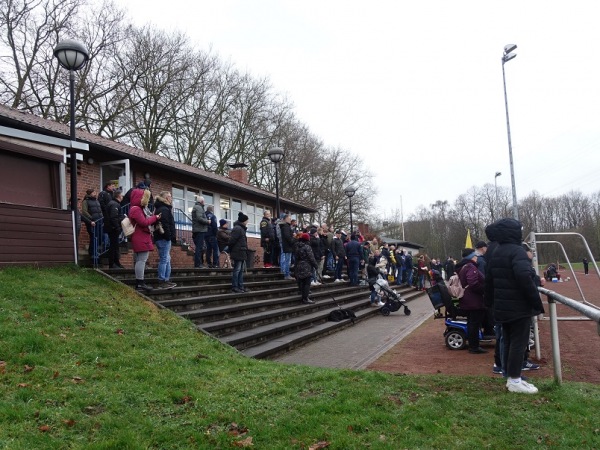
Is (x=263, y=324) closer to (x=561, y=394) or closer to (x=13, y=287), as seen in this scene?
(x=13, y=287)

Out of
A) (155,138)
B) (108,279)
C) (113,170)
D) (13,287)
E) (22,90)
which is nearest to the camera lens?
(13,287)

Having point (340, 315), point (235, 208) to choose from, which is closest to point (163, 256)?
point (340, 315)

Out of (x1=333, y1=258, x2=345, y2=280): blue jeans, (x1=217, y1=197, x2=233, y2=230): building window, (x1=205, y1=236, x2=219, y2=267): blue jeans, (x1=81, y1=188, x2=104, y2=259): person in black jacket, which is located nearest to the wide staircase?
(x1=205, y1=236, x2=219, y2=267): blue jeans

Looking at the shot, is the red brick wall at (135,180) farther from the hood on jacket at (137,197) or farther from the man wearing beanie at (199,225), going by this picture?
the hood on jacket at (137,197)

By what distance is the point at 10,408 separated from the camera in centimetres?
429

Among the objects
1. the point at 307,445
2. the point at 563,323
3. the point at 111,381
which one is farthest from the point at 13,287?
the point at 563,323

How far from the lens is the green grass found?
404cm

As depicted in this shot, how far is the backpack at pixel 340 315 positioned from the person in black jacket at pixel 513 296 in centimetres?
675

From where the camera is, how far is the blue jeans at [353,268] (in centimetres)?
1784

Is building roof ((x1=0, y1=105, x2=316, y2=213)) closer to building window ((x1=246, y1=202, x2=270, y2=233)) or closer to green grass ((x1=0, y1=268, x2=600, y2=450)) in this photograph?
building window ((x1=246, y1=202, x2=270, y2=233))

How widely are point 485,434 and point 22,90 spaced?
2540 centimetres

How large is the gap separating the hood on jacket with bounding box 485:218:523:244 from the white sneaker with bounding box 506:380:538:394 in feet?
5.21

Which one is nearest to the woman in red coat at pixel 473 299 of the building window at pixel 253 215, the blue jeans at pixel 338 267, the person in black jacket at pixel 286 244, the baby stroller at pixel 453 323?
the baby stroller at pixel 453 323

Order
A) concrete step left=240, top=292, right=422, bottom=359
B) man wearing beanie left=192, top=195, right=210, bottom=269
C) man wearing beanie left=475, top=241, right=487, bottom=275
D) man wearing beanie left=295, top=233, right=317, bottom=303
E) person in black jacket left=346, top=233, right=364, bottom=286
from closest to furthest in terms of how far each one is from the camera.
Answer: concrete step left=240, top=292, right=422, bottom=359
man wearing beanie left=475, top=241, right=487, bottom=275
man wearing beanie left=295, top=233, right=317, bottom=303
man wearing beanie left=192, top=195, right=210, bottom=269
person in black jacket left=346, top=233, right=364, bottom=286
